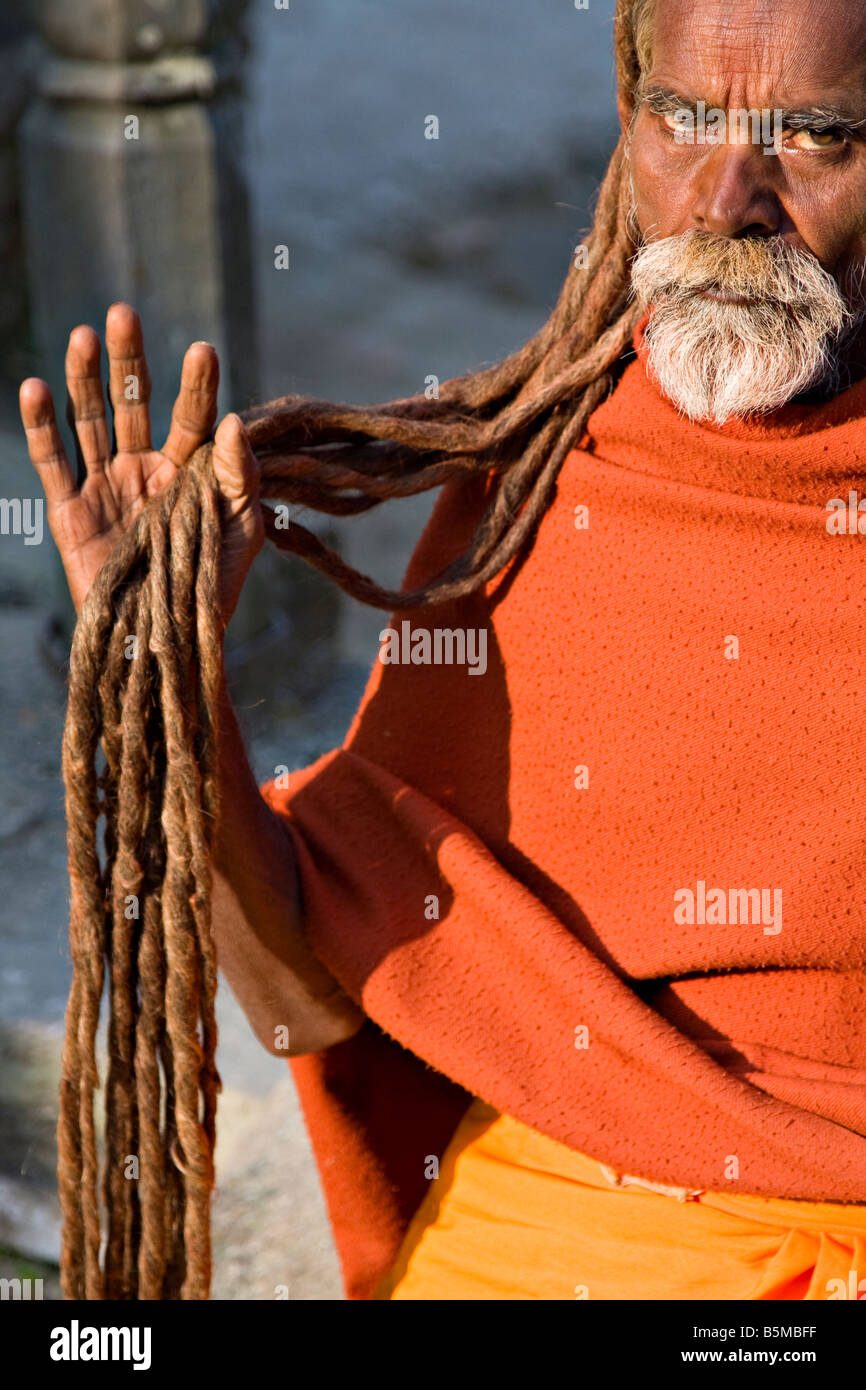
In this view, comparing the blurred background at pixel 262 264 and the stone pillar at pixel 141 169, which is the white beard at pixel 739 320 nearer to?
the blurred background at pixel 262 264

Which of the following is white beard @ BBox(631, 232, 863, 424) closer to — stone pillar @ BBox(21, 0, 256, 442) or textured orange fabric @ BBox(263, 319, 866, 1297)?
textured orange fabric @ BBox(263, 319, 866, 1297)

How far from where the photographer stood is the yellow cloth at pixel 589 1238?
5.63 ft

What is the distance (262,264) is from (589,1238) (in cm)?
653

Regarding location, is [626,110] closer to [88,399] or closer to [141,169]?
[88,399]

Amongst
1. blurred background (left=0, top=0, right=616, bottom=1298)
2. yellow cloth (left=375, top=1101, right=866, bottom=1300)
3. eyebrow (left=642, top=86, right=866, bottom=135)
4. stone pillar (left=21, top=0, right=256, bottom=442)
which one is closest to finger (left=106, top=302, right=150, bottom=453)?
blurred background (left=0, top=0, right=616, bottom=1298)

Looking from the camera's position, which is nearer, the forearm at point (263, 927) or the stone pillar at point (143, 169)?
the forearm at point (263, 927)

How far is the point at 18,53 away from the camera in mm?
6305

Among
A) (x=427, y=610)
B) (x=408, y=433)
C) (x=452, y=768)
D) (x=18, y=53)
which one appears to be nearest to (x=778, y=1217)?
(x=452, y=768)

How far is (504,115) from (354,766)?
23.3 feet

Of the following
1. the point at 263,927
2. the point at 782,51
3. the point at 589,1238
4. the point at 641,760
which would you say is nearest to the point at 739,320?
the point at 782,51

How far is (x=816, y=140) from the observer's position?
167cm

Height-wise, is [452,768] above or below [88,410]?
below

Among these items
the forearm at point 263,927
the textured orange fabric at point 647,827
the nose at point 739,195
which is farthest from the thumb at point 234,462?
the nose at point 739,195

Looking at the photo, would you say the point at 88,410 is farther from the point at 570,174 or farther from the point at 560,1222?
the point at 570,174
